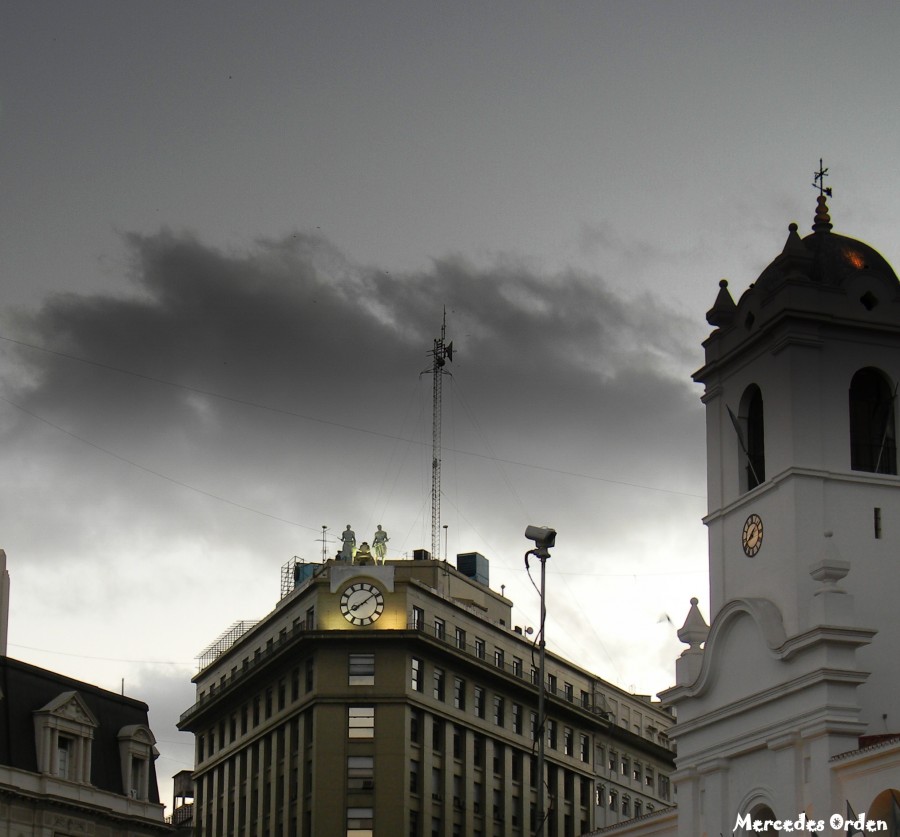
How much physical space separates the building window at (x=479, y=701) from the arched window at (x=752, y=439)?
50.6 meters

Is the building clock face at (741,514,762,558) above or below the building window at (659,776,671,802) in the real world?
below

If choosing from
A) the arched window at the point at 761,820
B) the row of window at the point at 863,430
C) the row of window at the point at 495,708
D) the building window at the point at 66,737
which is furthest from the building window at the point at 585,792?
the arched window at the point at 761,820

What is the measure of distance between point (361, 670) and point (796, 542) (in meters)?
51.1

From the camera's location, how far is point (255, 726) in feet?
380

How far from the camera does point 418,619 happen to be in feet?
359

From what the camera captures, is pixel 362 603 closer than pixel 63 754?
No

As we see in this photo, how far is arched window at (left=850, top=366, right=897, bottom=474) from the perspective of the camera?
6284 cm

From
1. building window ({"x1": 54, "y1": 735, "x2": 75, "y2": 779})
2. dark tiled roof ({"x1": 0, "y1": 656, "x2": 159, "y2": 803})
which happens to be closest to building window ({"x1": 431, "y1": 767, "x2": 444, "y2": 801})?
dark tiled roof ({"x1": 0, "y1": 656, "x2": 159, "y2": 803})

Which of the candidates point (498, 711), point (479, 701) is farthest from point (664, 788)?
point (479, 701)

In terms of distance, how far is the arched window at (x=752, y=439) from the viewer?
2534 inches

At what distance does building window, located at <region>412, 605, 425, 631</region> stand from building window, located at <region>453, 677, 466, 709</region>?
4.13 m

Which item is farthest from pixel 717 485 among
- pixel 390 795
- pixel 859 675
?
Result: pixel 390 795

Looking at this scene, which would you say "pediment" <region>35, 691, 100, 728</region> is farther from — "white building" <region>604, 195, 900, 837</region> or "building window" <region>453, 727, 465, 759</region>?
"building window" <region>453, 727, 465, 759</region>

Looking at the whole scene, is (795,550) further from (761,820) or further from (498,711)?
(498,711)
